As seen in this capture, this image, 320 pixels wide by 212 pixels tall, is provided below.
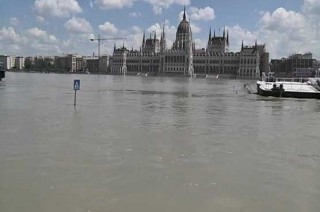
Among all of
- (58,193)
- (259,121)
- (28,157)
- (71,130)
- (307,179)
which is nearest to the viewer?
(58,193)

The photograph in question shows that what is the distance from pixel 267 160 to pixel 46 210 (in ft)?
25.1

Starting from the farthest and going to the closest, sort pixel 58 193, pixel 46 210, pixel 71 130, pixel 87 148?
pixel 71 130, pixel 87 148, pixel 58 193, pixel 46 210

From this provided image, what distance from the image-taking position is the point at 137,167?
41.0 feet

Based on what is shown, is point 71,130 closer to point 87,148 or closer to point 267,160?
point 87,148

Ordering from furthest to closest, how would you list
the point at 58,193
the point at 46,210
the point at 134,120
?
the point at 134,120
the point at 58,193
the point at 46,210

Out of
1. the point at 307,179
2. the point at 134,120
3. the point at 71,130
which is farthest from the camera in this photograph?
the point at 134,120

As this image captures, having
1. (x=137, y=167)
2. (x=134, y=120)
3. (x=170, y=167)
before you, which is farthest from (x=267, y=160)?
(x=134, y=120)

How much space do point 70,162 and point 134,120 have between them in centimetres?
1149

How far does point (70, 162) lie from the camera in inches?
506

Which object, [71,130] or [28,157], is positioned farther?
[71,130]

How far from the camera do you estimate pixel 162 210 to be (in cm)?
902

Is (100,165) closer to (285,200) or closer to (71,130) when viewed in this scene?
(285,200)

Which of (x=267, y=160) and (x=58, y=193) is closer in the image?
(x=58, y=193)

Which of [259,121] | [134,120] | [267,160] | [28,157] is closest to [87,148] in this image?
[28,157]
